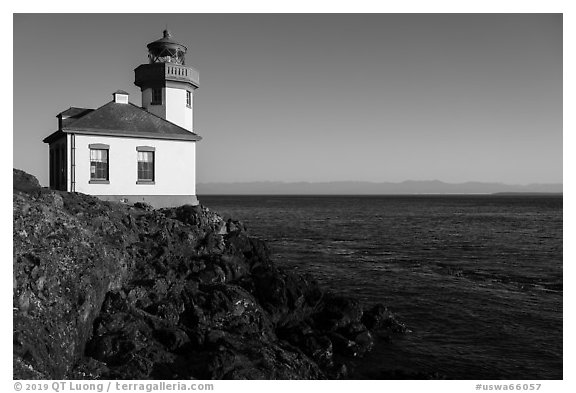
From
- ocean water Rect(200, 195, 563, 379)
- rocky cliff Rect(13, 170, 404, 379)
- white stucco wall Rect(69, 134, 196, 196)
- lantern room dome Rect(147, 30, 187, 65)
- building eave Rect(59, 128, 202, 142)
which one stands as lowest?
ocean water Rect(200, 195, 563, 379)

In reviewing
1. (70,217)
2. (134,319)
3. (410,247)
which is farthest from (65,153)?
(410,247)

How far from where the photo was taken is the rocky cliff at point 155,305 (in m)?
11.3

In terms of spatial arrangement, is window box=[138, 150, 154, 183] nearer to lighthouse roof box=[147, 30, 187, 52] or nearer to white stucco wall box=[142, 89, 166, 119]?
white stucco wall box=[142, 89, 166, 119]

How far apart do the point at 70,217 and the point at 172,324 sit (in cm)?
552

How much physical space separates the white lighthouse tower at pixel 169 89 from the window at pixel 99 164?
16.7ft

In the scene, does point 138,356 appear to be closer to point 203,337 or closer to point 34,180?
point 203,337

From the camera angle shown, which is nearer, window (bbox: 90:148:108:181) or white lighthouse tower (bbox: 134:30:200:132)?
window (bbox: 90:148:108:181)

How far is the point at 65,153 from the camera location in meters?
21.0

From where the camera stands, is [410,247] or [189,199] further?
[410,247]

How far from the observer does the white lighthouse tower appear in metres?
25.0

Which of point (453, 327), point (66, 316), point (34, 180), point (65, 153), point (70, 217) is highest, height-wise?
point (65, 153)

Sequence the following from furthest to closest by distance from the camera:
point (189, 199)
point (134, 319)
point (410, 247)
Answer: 1. point (410, 247)
2. point (189, 199)
3. point (134, 319)

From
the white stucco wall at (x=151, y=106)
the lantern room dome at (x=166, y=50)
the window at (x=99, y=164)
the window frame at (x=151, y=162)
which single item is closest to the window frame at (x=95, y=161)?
the window at (x=99, y=164)

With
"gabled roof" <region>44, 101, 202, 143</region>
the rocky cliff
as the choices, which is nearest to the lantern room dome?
"gabled roof" <region>44, 101, 202, 143</region>
